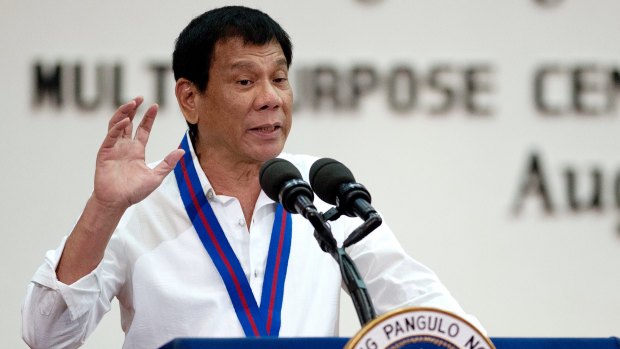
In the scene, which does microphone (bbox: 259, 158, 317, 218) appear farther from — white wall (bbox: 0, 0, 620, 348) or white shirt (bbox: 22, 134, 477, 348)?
white wall (bbox: 0, 0, 620, 348)

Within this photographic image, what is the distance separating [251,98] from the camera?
2.67 metres

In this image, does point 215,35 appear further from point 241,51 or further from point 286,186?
point 286,186

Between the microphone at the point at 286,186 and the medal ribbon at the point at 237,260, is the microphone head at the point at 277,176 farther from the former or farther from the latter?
the medal ribbon at the point at 237,260

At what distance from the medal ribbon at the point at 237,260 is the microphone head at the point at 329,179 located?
609 mm

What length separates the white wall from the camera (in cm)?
392

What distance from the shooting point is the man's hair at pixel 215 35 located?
2.72 metres

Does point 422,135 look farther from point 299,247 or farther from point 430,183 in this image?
point 299,247

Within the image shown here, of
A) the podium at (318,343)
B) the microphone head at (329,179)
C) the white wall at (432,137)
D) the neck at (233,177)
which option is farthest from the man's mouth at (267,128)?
the white wall at (432,137)

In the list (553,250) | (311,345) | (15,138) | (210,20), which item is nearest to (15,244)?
(15,138)

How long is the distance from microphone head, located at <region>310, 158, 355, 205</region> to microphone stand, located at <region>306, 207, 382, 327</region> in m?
0.06

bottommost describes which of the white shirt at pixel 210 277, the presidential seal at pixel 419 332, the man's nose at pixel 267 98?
the white shirt at pixel 210 277

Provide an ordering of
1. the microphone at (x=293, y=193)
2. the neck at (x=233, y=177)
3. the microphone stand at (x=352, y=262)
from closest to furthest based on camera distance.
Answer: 1. the microphone stand at (x=352, y=262)
2. the microphone at (x=293, y=193)
3. the neck at (x=233, y=177)

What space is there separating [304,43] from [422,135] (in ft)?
1.83

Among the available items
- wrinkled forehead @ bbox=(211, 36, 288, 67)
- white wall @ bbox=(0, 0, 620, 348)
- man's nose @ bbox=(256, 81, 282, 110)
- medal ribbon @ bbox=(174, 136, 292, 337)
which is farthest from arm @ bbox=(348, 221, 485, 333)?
white wall @ bbox=(0, 0, 620, 348)
